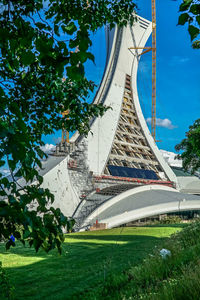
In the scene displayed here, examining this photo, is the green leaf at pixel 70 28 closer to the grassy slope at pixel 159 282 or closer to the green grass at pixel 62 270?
the grassy slope at pixel 159 282

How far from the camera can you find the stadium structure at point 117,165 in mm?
26203

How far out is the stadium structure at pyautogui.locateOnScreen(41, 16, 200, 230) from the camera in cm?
2620

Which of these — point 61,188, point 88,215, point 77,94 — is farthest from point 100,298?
point 61,188

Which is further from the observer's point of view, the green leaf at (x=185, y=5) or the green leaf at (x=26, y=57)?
the green leaf at (x=185, y=5)

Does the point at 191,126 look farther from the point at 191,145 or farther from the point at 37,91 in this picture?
the point at 37,91

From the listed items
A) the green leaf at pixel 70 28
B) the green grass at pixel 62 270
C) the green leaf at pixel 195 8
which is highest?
the green leaf at pixel 195 8

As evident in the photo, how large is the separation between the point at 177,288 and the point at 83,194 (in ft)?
83.1

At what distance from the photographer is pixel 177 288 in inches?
169

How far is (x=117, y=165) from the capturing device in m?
37.2

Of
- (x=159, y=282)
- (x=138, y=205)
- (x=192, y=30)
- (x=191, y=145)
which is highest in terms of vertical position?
(x=191, y=145)

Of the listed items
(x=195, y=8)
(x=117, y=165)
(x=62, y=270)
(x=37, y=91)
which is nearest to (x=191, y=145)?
(x=62, y=270)

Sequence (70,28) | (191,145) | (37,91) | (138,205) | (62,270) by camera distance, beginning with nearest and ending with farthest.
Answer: (70,28)
(37,91)
(62,270)
(191,145)
(138,205)

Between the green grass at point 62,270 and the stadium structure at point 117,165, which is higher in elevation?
the stadium structure at point 117,165

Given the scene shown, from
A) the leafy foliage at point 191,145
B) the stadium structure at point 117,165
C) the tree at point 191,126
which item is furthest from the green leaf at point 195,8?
the stadium structure at point 117,165
